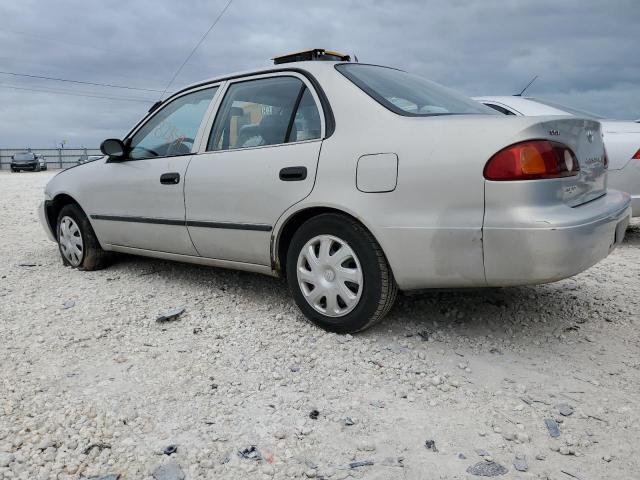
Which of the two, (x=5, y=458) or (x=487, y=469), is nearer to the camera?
(x=487, y=469)

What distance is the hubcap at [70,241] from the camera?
505 cm

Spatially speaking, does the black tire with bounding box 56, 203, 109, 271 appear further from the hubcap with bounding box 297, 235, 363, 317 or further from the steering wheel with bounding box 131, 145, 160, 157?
the hubcap with bounding box 297, 235, 363, 317

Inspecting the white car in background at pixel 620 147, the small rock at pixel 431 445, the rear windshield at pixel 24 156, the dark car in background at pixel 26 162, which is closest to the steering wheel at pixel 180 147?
the small rock at pixel 431 445

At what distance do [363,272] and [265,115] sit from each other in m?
1.32

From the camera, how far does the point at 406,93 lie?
334 cm

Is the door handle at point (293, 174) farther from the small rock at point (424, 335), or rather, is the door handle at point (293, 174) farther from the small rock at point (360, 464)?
the small rock at point (360, 464)

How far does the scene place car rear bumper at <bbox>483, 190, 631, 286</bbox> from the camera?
254 centimetres

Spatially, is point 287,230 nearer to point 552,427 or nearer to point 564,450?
point 552,427

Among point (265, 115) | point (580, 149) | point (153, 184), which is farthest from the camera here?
point (153, 184)

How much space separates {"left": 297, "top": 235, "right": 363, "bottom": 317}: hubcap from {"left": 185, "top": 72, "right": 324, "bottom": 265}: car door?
309 mm

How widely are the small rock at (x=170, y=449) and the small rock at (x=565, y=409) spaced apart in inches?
64.1

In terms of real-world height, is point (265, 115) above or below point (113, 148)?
above

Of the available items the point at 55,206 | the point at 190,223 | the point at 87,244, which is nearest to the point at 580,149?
the point at 190,223

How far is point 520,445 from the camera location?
85.0 inches
